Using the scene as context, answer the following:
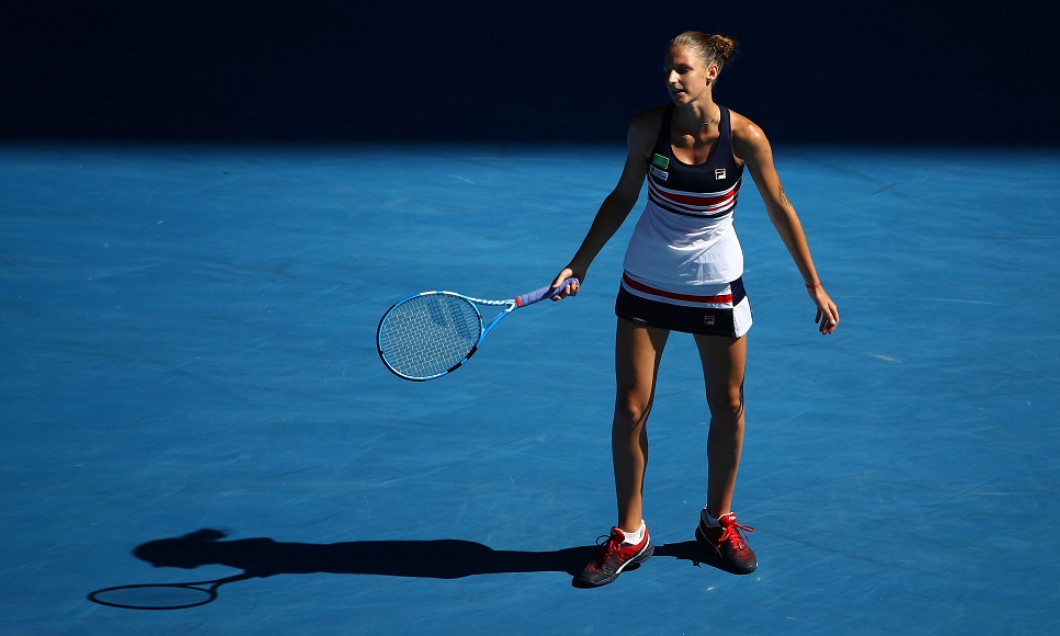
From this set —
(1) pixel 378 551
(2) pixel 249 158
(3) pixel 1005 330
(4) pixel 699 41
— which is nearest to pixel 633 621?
(1) pixel 378 551

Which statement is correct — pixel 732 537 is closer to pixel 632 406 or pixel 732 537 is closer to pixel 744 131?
pixel 632 406

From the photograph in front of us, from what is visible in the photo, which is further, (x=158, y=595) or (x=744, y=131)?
(x=158, y=595)

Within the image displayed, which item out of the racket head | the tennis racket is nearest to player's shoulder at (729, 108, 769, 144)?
the tennis racket

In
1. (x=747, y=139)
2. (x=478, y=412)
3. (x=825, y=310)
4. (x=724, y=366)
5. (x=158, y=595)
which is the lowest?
(x=158, y=595)

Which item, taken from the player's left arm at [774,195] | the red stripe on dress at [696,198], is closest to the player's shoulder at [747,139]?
the player's left arm at [774,195]

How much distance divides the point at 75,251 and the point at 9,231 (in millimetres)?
520

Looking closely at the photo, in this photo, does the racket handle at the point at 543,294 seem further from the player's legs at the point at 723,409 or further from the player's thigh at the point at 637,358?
the player's legs at the point at 723,409

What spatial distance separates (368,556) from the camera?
439 centimetres

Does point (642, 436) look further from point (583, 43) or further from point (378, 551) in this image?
point (583, 43)

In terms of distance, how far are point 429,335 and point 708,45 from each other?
1407mm

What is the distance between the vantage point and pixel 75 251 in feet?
22.6

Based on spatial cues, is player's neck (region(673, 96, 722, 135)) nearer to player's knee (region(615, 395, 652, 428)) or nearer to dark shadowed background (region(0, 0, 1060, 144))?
player's knee (region(615, 395, 652, 428))

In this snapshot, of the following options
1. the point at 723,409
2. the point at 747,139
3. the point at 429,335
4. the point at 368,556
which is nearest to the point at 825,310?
the point at 723,409

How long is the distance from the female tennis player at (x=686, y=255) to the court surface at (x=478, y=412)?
1.33 feet
